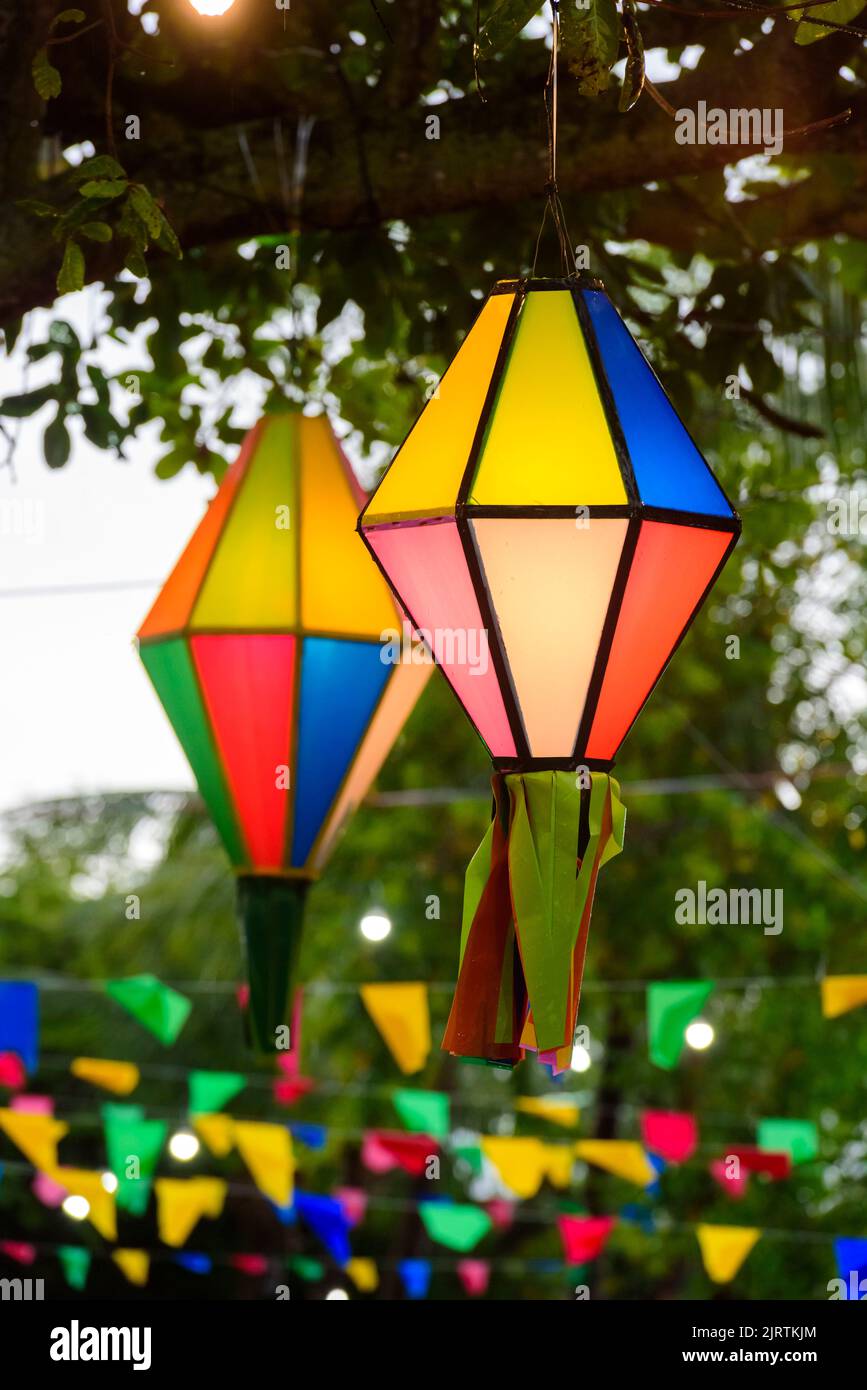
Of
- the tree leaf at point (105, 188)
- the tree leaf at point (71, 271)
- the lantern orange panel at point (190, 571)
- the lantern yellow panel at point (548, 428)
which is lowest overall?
the lantern yellow panel at point (548, 428)

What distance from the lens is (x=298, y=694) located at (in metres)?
3.27

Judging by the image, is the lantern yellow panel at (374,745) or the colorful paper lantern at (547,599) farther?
the lantern yellow panel at (374,745)

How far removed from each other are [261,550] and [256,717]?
37cm

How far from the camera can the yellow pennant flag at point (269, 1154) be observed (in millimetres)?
8391

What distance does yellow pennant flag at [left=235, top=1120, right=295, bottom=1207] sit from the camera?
8391 millimetres

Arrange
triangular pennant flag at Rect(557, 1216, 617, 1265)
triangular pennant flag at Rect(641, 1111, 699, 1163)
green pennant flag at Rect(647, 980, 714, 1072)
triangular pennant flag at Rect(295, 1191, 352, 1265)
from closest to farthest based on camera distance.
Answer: green pennant flag at Rect(647, 980, 714, 1072), triangular pennant flag at Rect(641, 1111, 699, 1163), triangular pennant flag at Rect(557, 1216, 617, 1265), triangular pennant flag at Rect(295, 1191, 352, 1265)

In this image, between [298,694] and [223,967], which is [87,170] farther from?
[223,967]

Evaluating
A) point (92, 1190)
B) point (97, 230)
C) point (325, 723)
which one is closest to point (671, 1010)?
point (92, 1190)

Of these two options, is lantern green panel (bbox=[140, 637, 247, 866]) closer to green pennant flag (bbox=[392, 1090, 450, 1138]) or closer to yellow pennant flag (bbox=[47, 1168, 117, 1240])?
yellow pennant flag (bbox=[47, 1168, 117, 1240])

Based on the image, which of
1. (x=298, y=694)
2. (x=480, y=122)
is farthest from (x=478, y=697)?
(x=480, y=122)

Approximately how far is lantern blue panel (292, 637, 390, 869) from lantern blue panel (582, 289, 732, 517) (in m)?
1.05

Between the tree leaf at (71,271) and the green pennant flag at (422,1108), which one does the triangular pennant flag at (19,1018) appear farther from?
the tree leaf at (71,271)

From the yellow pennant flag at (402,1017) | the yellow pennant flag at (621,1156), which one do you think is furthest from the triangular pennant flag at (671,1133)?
the yellow pennant flag at (402,1017)

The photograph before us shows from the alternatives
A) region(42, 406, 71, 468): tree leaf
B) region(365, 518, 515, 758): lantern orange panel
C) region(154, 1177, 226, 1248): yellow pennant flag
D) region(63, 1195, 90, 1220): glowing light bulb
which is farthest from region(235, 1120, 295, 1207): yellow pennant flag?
region(365, 518, 515, 758): lantern orange panel
